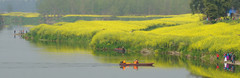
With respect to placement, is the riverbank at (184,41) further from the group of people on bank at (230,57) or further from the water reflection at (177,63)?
the water reflection at (177,63)

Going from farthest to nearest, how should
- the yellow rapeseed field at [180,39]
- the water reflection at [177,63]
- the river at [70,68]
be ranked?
the yellow rapeseed field at [180,39]
the water reflection at [177,63]
the river at [70,68]

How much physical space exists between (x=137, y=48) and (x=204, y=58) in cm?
1719

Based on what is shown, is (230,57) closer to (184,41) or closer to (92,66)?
(184,41)

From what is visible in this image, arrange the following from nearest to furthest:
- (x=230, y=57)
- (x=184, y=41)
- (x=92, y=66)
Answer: (x=230, y=57) < (x=92, y=66) < (x=184, y=41)

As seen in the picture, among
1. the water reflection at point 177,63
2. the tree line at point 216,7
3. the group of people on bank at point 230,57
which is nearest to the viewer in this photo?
the water reflection at point 177,63

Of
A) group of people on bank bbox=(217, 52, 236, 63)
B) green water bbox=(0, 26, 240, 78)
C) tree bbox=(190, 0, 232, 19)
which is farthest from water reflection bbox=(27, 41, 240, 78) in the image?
tree bbox=(190, 0, 232, 19)

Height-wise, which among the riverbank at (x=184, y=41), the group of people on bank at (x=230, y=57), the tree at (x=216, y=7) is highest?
the tree at (x=216, y=7)

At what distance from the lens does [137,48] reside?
298 feet

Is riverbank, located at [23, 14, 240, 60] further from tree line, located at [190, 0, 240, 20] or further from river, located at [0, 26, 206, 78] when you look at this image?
tree line, located at [190, 0, 240, 20]

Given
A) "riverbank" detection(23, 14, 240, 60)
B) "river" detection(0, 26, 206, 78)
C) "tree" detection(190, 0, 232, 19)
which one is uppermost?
"tree" detection(190, 0, 232, 19)

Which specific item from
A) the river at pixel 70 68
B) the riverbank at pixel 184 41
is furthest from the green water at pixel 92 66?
the riverbank at pixel 184 41

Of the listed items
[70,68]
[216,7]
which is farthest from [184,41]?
[216,7]

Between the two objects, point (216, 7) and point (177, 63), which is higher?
point (216, 7)

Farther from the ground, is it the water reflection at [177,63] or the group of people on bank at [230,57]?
the group of people on bank at [230,57]
